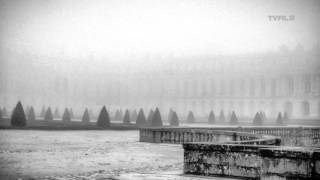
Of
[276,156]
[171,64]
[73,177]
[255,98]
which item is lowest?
[73,177]

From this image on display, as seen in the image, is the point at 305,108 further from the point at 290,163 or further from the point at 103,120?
the point at 290,163

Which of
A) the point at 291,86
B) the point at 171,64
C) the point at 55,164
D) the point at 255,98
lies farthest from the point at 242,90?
the point at 55,164

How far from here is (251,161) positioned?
27.0 feet

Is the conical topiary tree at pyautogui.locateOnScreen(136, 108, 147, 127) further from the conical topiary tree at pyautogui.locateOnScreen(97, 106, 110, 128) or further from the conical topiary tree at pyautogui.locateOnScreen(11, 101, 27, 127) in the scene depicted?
the conical topiary tree at pyautogui.locateOnScreen(11, 101, 27, 127)

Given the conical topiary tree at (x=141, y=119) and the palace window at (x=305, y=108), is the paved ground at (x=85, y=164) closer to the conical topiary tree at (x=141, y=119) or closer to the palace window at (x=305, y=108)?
the conical topiary tree at (x=141, y=119)

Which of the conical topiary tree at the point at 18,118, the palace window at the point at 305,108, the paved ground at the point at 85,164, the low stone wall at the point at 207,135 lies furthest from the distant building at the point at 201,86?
the paved ground at the point at 85,164

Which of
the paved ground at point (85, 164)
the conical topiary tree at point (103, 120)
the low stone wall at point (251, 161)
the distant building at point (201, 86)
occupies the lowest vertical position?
the paved ground at point (85, 164)

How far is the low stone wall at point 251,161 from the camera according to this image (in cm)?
699

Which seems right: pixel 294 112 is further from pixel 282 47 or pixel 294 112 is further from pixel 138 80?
pixel 138 80

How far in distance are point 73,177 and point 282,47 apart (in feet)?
233

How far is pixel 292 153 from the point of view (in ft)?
23.2

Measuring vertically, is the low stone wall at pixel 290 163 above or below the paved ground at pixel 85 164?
above

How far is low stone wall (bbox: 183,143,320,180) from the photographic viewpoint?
22.9ft

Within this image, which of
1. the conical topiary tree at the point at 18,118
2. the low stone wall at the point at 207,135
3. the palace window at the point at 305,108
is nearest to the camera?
the low stone wall at the point at 207,135
